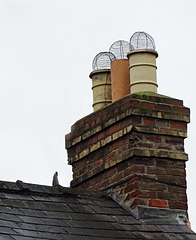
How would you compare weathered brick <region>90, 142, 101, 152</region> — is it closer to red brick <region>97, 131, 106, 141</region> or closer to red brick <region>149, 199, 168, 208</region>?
red brick <region>97, 131, 106, 141</region>

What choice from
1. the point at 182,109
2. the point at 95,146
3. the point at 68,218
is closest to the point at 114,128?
the point at 95,146

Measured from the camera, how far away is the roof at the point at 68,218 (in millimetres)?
9477

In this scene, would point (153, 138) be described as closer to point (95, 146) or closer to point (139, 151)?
point (139, 151)

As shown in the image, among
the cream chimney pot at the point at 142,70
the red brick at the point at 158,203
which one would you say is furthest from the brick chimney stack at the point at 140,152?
the cream chimney pot at the point at 142,70

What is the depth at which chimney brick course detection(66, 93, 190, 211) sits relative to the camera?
1134 cm

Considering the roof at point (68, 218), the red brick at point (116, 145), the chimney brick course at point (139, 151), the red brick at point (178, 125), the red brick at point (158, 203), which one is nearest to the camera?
the roof at point (68, 218)

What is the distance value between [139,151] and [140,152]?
2 cm

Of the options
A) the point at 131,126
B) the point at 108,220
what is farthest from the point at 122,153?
the point at 108,220

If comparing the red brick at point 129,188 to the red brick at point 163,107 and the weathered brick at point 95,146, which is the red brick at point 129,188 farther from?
the red brick at point 163,107

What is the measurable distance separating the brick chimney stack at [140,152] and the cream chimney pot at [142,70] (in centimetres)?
20

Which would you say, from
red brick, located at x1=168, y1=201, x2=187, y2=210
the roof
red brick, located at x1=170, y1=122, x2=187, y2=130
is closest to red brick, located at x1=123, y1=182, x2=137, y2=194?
the roof

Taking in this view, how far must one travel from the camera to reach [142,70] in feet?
39.7

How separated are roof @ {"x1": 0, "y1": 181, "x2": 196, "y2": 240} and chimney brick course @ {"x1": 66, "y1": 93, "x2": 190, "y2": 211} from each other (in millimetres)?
329

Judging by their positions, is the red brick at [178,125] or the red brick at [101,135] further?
the red brick at [101,135]
